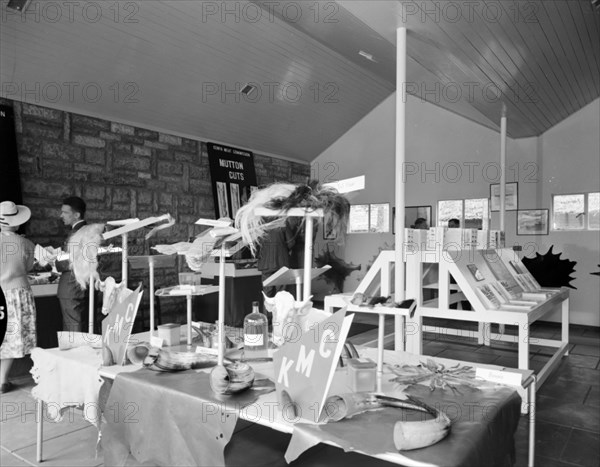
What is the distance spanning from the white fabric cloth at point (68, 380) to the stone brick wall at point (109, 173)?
3020 millimetres

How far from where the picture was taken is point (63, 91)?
5219 mm

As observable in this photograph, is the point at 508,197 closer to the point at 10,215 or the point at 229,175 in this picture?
the point at 229,175

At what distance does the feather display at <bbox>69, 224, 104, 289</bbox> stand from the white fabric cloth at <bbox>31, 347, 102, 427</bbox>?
27.2 inches

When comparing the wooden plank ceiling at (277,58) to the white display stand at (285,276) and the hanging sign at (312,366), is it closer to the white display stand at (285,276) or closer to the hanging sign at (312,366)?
the white display stand at (285,276)

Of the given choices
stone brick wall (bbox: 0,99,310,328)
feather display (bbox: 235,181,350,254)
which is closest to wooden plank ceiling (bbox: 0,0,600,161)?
stone brick wall (bbox: 0,99,310,328)

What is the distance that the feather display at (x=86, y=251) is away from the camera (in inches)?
114

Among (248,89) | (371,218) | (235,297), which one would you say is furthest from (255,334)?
(371,218)

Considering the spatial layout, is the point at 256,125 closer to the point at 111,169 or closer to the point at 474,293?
the point at 111,169

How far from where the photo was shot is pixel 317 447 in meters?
1.68

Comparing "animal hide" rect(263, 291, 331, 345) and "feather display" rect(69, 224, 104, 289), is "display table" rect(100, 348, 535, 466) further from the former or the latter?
"feather display" rect(69, 224, 104, 289)

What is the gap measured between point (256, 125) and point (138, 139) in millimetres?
1986

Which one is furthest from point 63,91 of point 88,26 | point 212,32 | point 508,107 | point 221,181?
point 508,107

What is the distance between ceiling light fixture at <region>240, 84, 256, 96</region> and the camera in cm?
664

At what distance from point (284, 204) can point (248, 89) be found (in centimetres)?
530
